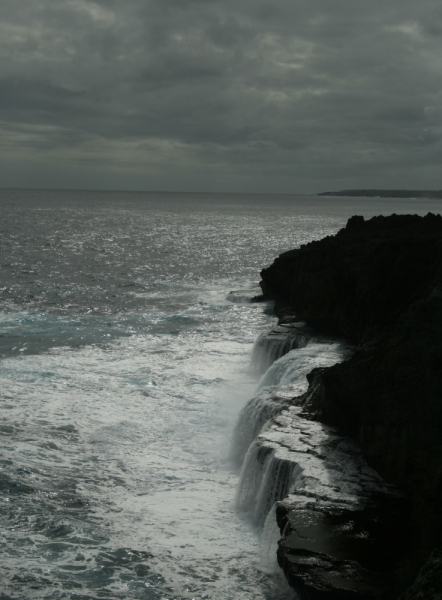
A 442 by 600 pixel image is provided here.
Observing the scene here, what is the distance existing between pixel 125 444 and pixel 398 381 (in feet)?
33.4

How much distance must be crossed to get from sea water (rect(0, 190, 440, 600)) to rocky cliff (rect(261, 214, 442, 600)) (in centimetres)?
333

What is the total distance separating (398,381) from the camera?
48.3 feet

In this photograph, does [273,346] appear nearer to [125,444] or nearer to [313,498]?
[125,444]

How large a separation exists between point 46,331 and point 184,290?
1788 cm

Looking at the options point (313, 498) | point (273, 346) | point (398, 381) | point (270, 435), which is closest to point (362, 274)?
point (273, 346)

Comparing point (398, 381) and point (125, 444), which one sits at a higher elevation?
point (398, 381)

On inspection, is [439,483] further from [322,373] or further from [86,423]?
[86,423]

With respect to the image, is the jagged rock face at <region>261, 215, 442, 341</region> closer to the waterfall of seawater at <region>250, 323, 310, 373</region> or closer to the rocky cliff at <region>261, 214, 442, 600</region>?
the rocky cliff at <region>261, 214, 442, 600</region>

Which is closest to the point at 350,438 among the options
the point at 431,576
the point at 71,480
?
the point at 431,576

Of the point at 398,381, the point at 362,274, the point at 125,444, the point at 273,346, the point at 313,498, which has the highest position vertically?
the point at 362,274

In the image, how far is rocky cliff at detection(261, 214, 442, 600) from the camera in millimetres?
12320

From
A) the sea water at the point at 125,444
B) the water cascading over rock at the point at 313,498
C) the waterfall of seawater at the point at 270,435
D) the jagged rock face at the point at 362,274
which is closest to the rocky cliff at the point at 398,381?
the jagged rock face at the point at 362,274

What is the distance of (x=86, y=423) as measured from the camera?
72.9ft

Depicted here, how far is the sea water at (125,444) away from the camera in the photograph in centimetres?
1370
